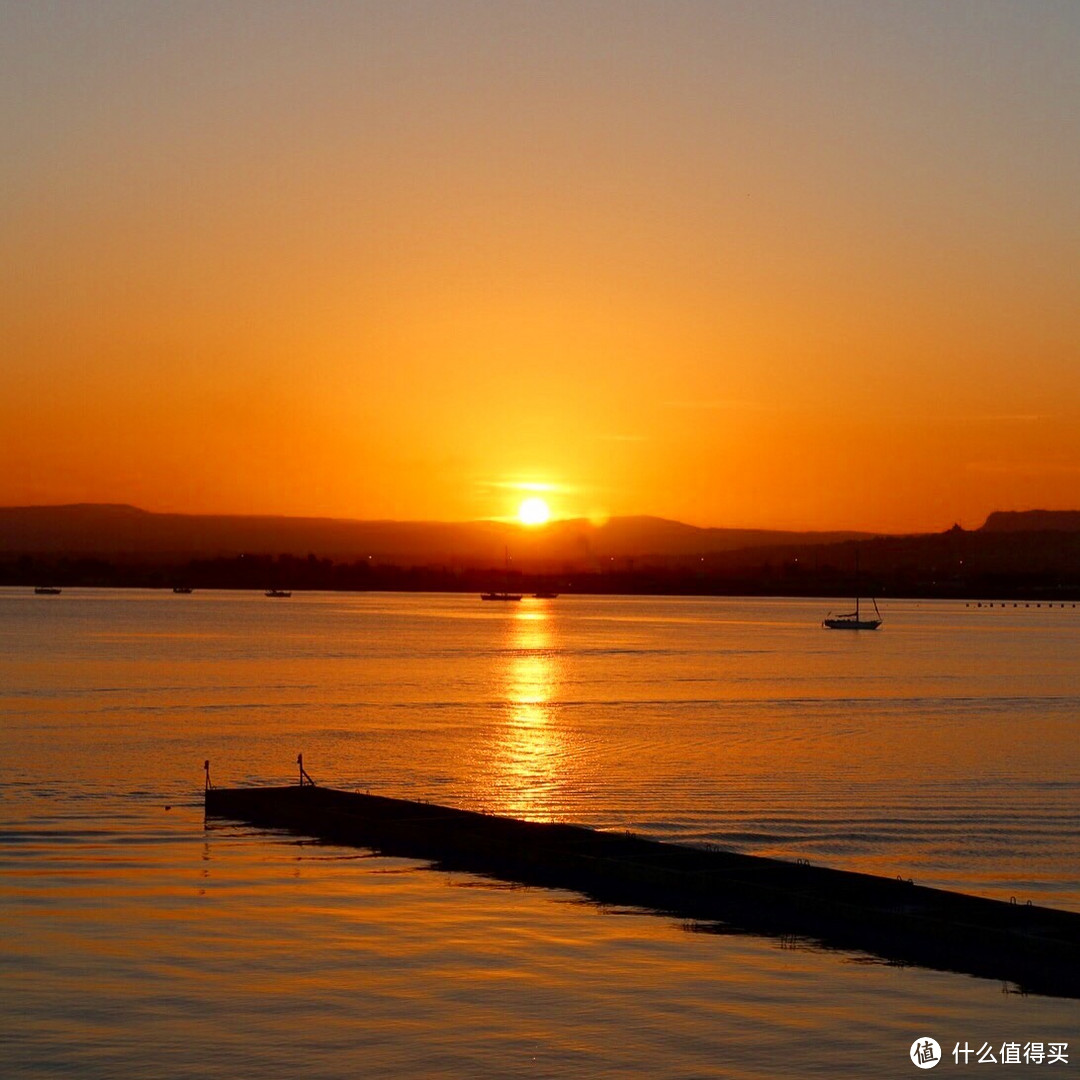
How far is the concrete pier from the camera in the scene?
2275 cm

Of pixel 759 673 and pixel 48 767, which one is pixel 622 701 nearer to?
pixel 759 673

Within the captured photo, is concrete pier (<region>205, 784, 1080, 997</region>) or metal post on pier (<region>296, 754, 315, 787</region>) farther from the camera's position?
metal post on pier (<region>296, 754, 315, 787</region>)

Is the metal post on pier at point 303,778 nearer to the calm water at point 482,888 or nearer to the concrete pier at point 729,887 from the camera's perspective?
the calm water at point 482,888

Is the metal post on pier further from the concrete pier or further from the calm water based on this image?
the concrete pier

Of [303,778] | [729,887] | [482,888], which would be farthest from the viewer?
[303,778]

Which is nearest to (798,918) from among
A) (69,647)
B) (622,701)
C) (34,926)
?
(34,926)

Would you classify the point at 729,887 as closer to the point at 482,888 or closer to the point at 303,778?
the point at 482,888

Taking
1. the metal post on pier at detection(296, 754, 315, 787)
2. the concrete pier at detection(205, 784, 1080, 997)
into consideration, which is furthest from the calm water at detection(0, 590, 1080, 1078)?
the metal post on pier at detection(296, 754, 315, 787)

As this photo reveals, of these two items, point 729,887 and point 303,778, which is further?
point 303,778

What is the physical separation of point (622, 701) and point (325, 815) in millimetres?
47073

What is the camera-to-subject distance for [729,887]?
27.1 m

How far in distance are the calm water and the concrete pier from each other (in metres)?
0.81

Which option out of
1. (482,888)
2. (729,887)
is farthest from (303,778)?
(729,887)

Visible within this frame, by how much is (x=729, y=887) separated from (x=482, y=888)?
4.94 meters
